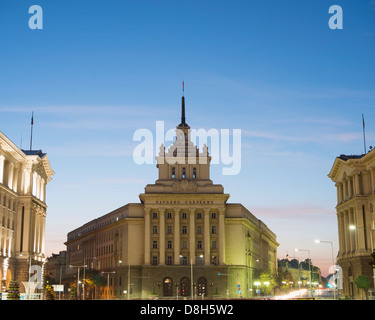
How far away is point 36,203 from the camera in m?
106

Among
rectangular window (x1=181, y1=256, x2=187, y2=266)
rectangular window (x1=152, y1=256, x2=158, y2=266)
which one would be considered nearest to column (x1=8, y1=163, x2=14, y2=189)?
rectangular window (x1=152, y1=256, x2=158, y2=266)

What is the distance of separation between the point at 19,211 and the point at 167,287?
4719cm

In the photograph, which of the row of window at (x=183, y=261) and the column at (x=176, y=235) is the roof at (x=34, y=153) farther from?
the row of window at (x=183, y=261)

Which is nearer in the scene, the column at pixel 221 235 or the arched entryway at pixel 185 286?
the arched entryway at pixel 185 286

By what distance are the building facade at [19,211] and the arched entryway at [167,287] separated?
1350 inches

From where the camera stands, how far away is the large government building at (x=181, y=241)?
13312 cm

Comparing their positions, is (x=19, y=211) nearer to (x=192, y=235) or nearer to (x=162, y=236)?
(x=162, y=236)

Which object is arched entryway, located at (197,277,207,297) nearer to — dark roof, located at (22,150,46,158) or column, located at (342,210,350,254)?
column, located at (342,210,350,254)

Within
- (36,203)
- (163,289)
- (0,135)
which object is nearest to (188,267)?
(163,289)

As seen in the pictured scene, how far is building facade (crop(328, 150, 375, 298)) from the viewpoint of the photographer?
97.6 m

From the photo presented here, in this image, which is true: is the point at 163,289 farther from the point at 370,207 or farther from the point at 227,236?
the point at 370,207

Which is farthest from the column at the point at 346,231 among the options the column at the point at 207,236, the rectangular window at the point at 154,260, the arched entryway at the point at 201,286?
the rectangular window at the point at 154,260

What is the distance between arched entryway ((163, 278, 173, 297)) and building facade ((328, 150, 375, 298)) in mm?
40605
